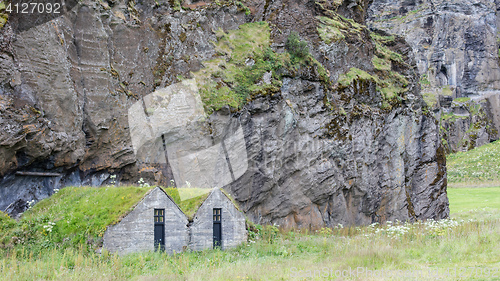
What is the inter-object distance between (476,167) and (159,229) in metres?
60.1

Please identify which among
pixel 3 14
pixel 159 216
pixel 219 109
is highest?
pixel 3 14

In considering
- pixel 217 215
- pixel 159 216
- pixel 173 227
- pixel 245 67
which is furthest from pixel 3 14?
pixel 245 67

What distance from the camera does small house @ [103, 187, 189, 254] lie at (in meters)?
11.7

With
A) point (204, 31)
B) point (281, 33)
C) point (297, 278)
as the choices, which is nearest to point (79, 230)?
point (297, 278)

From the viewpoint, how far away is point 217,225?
1371 centimetres

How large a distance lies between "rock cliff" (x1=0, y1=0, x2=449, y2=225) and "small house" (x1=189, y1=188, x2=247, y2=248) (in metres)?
4.31

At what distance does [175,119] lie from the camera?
1786 centimetres

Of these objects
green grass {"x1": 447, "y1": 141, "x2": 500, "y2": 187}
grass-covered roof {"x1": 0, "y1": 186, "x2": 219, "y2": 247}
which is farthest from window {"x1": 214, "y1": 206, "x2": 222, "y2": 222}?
green grass {"x1": 447, "y1": 141, "x2": 500, "y2": 187}

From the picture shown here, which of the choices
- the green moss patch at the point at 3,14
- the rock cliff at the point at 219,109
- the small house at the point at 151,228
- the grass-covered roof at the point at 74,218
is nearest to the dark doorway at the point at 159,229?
the small house at the point at 151,228

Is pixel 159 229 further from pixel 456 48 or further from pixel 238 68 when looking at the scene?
pixel 456 48

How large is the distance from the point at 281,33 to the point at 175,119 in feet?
29.0

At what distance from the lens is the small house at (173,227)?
1180cm

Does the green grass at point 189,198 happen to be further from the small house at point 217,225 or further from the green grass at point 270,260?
the small house at point 217,225

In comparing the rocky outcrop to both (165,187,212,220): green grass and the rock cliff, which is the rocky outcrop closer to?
the rock cliff
